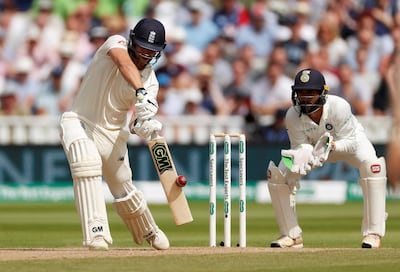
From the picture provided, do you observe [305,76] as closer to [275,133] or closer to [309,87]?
[309,87]

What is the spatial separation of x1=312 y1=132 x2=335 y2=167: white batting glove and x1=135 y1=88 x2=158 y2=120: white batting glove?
1.35 m

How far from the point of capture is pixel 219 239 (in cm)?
1026

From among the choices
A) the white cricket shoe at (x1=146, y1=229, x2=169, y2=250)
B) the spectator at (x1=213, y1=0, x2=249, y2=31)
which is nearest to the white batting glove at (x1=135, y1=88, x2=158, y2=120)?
the white cricket shoe at (x1=146, y1=229, x2=169, y2=250)

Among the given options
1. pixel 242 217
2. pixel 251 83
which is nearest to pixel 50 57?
pixel 251 83

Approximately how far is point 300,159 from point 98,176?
1.45 meters

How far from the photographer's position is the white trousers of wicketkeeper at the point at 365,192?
8.85 metres

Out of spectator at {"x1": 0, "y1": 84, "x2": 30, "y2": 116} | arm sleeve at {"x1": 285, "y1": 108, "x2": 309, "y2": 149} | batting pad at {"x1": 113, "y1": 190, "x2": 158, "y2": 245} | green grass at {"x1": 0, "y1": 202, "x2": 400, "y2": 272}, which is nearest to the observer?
green grass at {"x1": 0, "y1": 202, "x2": 400, "y2": 272}

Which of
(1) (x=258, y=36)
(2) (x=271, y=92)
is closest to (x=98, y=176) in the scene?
(2) (x=271, y=92)

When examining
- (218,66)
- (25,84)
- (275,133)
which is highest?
(218,66)

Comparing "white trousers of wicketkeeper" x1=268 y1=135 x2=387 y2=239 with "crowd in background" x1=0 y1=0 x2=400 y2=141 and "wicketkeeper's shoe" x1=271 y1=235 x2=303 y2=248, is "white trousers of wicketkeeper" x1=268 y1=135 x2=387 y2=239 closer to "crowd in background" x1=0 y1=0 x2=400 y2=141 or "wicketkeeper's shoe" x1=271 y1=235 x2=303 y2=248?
"wicketkeeper's shoe" x1=271 y1=235 x2=303 y2=248

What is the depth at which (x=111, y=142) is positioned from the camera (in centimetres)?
826

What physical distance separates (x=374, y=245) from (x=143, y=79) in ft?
6.94

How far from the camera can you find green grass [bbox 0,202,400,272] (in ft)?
23.3

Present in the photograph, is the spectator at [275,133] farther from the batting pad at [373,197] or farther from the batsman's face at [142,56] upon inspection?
the batsman's face at [142,56]
